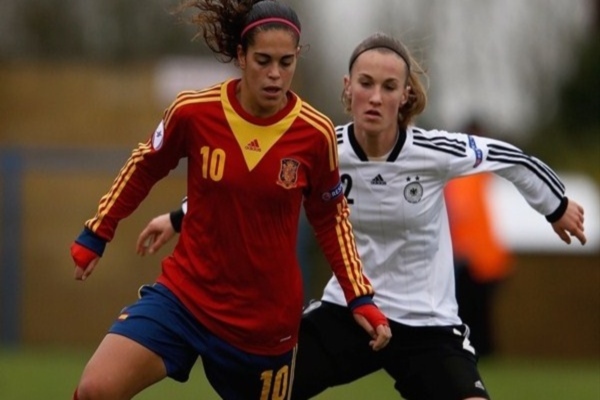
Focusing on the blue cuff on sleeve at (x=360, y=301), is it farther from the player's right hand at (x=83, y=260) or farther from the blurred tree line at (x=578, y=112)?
the blurred tree line at (x=578, y=112)

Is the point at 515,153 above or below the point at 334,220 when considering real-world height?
above

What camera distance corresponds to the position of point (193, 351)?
6566mm

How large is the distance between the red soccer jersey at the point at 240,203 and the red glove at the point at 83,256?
0.09 m

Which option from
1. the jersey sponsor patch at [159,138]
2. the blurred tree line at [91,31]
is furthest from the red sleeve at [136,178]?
the blurred tree line at [91,31]

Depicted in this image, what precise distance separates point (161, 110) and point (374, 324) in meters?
15.2

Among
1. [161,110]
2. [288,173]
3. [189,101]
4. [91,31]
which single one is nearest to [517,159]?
[288,173]

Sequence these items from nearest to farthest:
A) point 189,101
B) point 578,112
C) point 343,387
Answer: point 189,101
point 343,387
point 578,112

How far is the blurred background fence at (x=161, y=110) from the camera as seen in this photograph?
16922mm

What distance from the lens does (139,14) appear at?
98.3 ft

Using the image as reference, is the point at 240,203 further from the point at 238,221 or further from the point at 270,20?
the point at 270,20

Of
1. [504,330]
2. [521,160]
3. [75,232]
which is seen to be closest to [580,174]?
[504,330]

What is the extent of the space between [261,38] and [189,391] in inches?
193

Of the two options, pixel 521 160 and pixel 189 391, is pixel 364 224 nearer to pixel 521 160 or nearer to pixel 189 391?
pixel 521 160

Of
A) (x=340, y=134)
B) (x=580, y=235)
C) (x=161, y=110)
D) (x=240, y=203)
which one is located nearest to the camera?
(x=240, y=203)
